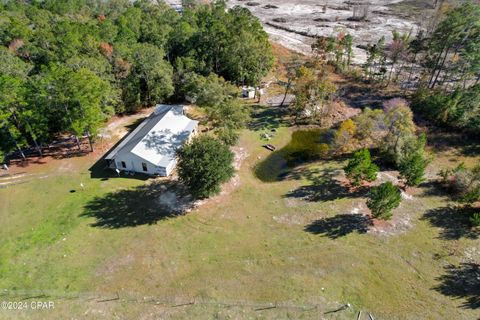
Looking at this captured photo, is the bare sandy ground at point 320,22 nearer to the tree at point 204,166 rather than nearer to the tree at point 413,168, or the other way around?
the tree at point 413,168

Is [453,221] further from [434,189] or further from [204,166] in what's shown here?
[204,166]

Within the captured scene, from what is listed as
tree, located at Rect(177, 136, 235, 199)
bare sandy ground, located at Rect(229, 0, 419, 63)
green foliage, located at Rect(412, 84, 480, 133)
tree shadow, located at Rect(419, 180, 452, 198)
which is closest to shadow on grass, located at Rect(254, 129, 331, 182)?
tree, located at Rect(177, 136, 235, 199)

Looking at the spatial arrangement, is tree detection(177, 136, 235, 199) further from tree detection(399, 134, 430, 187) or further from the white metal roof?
tree detection(399, 134, 430, 187)

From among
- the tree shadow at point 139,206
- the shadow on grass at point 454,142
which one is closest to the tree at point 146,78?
the tree shadow at point 139,206

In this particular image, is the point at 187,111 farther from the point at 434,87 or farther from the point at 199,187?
the point at 434,87

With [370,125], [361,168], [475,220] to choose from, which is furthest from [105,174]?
[475,220]
